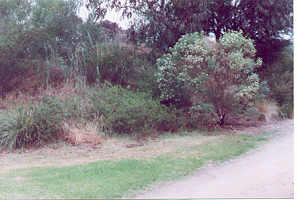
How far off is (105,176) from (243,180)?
2462mm

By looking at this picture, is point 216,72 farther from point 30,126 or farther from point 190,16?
point 30,126

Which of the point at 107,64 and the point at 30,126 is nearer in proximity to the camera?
the point at 30,126

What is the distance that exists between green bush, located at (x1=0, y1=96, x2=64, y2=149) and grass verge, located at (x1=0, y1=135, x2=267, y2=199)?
2261mm

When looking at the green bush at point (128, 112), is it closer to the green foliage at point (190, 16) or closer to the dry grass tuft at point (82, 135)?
the dry grass tuft at point (82, 135)

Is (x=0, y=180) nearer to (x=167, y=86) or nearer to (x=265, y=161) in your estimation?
(x=265, y=161)

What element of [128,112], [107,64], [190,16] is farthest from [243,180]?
[190,16]

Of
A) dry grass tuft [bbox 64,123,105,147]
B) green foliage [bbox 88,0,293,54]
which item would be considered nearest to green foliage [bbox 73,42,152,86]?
green foliage [bbox 88,0,293,54]

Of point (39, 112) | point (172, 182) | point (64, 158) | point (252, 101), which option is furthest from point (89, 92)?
point (172, 182)

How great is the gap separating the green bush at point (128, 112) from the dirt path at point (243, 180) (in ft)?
10.7

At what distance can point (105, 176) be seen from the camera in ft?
22.0

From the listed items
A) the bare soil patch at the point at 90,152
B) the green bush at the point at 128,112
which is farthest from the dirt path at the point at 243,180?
the green bush at the point at 128,112

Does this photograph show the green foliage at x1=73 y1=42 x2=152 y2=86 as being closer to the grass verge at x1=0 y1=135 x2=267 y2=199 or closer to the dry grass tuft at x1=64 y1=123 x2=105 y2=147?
the dry grass tuft at x1=64 y1=123 x2=105 y2=147

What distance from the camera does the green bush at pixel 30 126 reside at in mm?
9469

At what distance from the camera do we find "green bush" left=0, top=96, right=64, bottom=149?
947 centimetres
